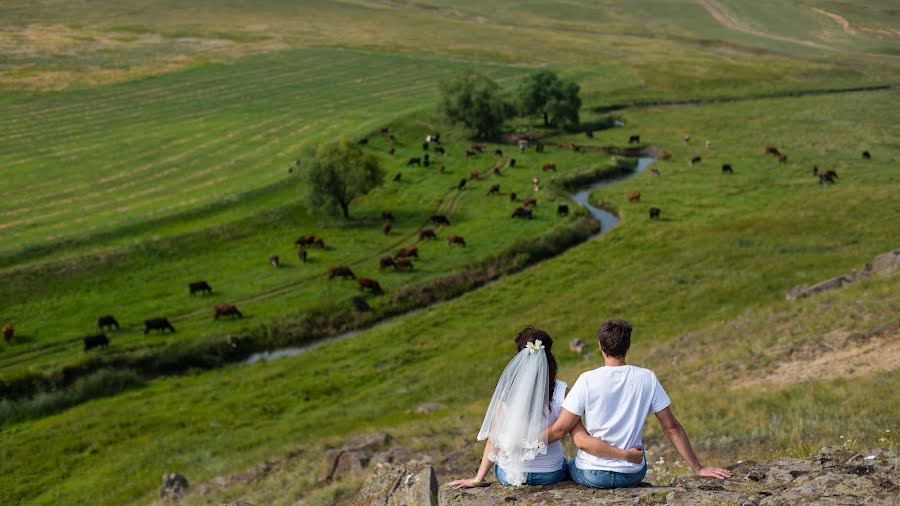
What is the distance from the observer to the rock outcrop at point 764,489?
8.26 meters

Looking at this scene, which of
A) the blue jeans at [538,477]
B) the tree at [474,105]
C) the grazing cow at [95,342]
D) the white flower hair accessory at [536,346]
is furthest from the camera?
the tree at [474,105]

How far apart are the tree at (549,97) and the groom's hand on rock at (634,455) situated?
88.9 metres

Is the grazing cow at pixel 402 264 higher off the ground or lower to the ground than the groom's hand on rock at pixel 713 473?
lower

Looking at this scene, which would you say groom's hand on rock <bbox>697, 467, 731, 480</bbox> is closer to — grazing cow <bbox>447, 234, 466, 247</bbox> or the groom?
the groom

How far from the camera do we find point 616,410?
8.80m

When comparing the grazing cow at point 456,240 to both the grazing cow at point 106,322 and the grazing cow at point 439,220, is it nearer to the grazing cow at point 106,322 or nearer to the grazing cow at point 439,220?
the grazing cow at point 439,220

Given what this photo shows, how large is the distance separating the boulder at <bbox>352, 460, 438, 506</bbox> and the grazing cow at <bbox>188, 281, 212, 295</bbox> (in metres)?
36.7

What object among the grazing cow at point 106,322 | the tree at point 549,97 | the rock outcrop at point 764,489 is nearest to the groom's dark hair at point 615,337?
the rock outcrop at point 764,489

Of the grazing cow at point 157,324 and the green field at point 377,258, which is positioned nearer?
the green field at point 377,258

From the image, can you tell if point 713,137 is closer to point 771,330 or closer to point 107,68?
point 771,330

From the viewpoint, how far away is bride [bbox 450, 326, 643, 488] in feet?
29.1

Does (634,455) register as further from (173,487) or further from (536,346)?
(173,487)

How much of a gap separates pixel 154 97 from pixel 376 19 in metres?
102

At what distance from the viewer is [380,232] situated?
59.2 metres
